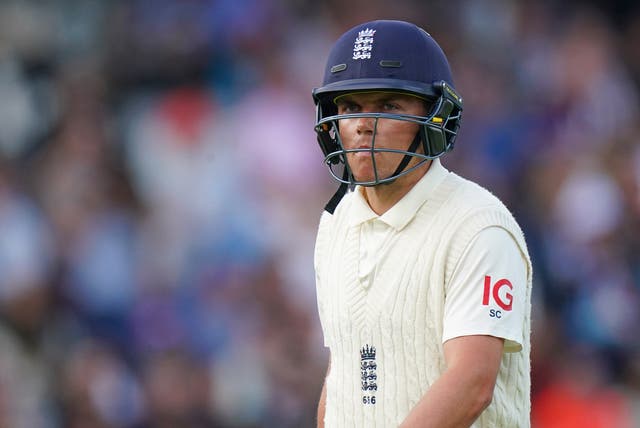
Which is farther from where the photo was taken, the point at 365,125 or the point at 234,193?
the point at 234,193

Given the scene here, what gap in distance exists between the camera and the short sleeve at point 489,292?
9.70 ft

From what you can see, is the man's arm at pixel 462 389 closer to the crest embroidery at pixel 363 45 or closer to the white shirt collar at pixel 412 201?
the white shirt collar at pixel 412 201

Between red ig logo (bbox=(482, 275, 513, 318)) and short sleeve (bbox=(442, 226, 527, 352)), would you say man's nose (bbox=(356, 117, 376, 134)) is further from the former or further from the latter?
red ig logo (bbox=(482, 275, 513, 318))

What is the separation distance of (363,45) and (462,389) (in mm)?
995

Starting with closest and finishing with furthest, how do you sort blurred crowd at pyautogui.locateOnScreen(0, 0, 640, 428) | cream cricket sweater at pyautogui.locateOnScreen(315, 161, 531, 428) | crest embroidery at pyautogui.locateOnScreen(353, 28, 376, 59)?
1. cream cricket sweater at pyautogui.locateOnScreen(315, 161, 531, 428)
2. crest embroidery at pyautogui.locateOnScreen(353, 28, 376, 59)
3. blurred crowd at pyautogui.locateOnScreen(0, 0, 640, 428)

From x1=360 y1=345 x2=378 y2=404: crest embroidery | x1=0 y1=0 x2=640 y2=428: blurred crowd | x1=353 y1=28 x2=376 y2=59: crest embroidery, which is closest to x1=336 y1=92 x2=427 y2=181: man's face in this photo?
x1=353 y1=28 x2=376 y2=59: crest embroidery

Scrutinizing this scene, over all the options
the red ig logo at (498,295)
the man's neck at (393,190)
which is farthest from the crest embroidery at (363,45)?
the red ig logo at (498,295)

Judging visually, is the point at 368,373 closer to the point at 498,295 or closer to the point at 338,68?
the point at 498,295

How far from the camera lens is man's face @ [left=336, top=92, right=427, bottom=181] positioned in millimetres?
3174

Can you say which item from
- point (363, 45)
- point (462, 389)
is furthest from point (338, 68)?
point (462, 389)

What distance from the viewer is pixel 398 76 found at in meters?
3.17

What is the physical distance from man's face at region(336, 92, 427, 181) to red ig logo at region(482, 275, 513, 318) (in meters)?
0.44

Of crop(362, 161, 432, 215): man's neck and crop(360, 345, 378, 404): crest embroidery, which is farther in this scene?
crop(362, 161, 432, 215): man's neck

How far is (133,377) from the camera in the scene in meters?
7.46
